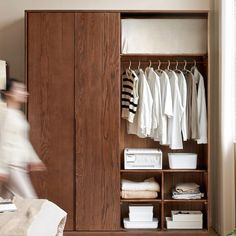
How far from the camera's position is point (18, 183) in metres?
4.52

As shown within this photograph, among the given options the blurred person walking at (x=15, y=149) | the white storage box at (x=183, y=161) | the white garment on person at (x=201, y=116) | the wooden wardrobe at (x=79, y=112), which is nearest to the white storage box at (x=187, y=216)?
the wooden wardrobe at (x=79, y=112)

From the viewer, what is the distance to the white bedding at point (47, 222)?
2949 mm

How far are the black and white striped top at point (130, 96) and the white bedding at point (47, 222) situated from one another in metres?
1.57

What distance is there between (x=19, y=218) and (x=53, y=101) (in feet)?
6.32

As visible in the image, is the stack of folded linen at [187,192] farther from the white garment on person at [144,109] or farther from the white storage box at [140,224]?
the white garment on person at [144,109]

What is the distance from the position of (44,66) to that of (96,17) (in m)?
0.71

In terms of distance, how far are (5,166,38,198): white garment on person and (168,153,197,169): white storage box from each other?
4.78 ft

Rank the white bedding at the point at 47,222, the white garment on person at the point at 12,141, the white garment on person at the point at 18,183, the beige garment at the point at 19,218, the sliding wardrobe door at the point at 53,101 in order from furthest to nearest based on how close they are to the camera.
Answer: the sliding wardrobe door at the point at 53,101 → the white garment on person at the point at 18,183 → the white garment on person at the point at 12,141 → the white bedding at the point at 47,222 → the beige garment at the point at 19,218

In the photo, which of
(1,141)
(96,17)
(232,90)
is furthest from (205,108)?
(1,141)

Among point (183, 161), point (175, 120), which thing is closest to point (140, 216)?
point (183, 161)

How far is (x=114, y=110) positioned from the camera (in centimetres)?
482

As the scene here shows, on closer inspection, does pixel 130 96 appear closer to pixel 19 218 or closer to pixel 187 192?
pixel 187 192

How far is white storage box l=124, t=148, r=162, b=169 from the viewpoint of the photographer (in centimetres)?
491

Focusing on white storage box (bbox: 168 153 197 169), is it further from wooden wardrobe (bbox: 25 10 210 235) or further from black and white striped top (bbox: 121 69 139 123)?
black and white striped top (bbox: 121 69 139 123)
